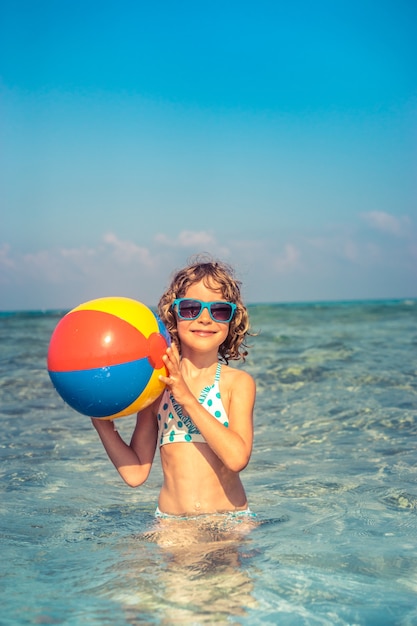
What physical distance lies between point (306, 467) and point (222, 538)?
2.47 meters

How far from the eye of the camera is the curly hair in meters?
3.81

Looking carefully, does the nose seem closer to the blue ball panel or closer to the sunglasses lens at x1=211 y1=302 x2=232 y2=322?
the sunglasses lens at x1=211 y1=302 x2=232 y2=322

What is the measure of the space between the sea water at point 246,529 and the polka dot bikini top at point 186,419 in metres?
0.43

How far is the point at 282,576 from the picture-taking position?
3.15 meters

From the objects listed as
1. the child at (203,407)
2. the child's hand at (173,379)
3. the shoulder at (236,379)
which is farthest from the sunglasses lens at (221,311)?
the child's hand at (173,379)

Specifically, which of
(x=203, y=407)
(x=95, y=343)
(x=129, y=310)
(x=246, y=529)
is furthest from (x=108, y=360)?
(x=246, y=529)

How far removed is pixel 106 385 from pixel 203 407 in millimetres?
534

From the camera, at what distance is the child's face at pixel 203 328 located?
3701 millimetres

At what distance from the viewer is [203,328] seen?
146 inches

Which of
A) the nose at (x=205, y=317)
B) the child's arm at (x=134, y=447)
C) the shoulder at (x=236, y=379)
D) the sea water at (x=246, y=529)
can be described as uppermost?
the nose at (x=205, y=317)

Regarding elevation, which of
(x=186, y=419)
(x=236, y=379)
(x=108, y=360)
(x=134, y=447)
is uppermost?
(x=108, y=360)

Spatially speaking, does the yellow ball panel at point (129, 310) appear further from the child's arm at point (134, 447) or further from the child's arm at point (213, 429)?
the child's arm at point (134, 447)

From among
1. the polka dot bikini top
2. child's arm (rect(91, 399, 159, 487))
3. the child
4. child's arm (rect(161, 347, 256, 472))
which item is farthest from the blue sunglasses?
child's arm (rect(91, 399, 159, 487))

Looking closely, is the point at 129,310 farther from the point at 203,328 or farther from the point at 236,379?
the point at 236,379
